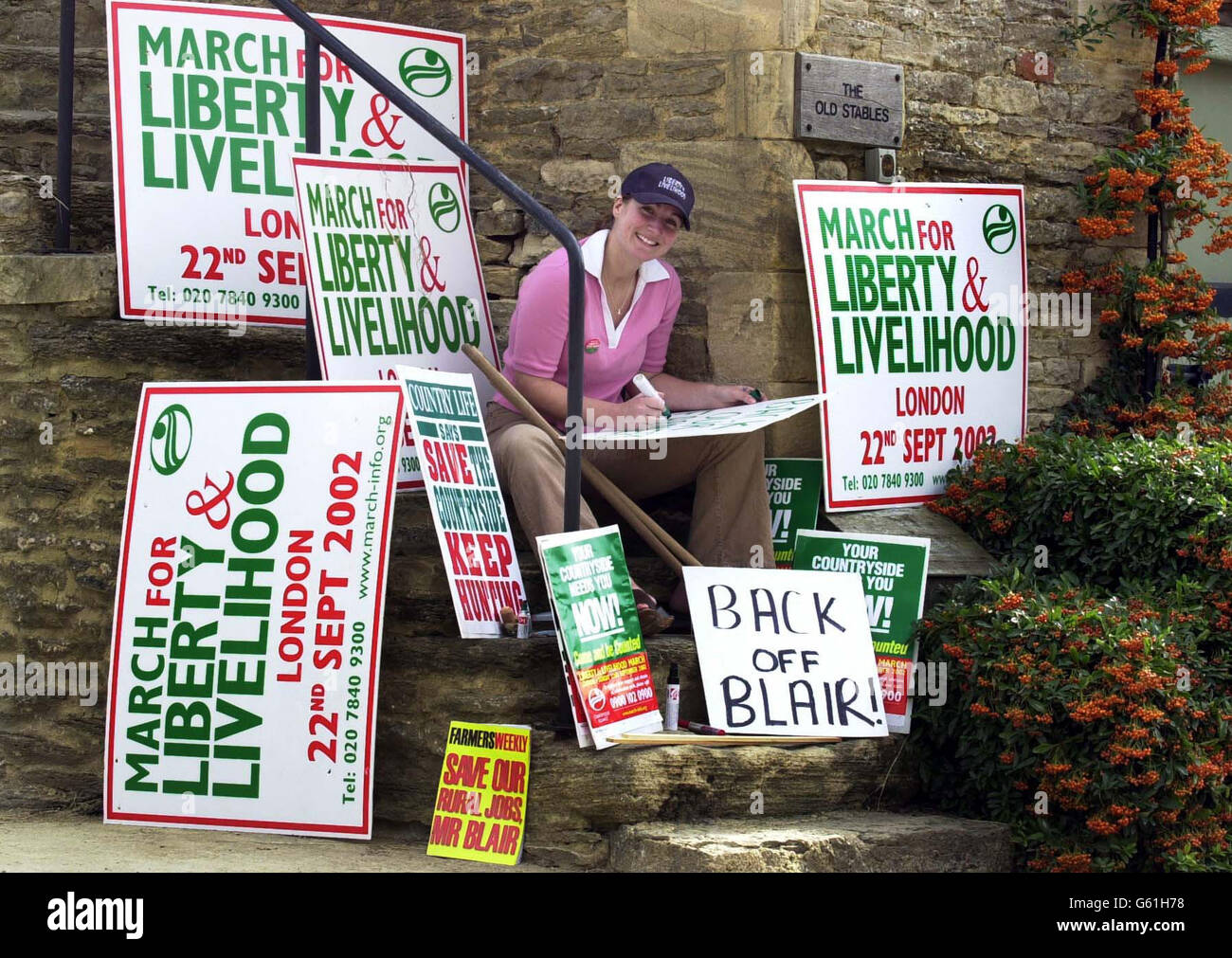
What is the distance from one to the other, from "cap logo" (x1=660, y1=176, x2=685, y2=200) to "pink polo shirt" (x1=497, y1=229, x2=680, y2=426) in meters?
0.33

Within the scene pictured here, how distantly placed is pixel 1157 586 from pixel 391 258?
108 inches

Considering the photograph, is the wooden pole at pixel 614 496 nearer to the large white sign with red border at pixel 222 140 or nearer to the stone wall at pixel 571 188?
the stone wall at pixel 571 188

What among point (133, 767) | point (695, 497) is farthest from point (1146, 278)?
point (133, 767)

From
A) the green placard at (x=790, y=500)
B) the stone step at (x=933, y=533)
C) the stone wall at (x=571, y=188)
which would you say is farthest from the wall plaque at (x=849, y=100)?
the stone step at (x=933, y=533)

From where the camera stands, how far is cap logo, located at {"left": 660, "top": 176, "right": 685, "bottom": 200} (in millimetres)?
5188

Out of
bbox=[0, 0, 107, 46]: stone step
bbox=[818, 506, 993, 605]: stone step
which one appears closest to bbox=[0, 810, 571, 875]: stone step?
bbox=[818, 506, 993, 605]: stone step

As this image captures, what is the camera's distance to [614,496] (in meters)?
5.21

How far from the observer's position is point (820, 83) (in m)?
5.72

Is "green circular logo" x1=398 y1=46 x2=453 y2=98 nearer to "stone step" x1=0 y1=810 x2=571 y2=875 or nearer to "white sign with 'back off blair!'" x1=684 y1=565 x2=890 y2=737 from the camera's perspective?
"white sign with 'back off blair!'" x1=684 y1=565 x2=890 y2=737

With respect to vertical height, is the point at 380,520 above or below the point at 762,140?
below

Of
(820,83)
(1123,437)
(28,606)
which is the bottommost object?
(28,606)

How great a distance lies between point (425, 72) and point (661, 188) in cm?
137

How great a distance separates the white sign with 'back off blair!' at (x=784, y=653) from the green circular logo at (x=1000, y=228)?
5.74 ft

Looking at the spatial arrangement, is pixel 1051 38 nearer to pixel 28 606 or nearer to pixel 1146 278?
pixel 1146 278
